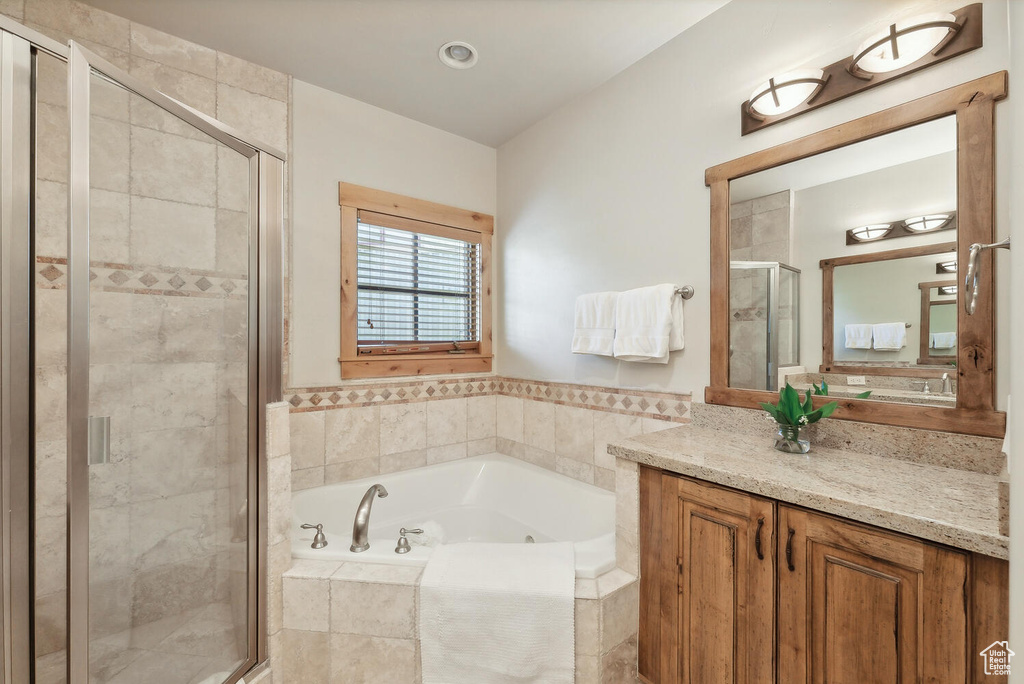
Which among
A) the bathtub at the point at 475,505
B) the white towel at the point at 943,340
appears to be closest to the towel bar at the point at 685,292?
the white towel at the point at 943,340

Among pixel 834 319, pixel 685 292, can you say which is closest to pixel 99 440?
pixel 685 292

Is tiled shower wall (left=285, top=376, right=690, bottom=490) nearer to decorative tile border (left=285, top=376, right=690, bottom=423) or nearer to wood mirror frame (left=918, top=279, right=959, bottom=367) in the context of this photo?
decorative tile border (left=285, top=376, right=690, bottom=423)

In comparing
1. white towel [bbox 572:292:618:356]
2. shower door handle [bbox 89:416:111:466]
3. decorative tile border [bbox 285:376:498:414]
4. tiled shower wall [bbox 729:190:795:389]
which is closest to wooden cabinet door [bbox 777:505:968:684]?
tiled shower wall [bbox 729:190:795:389]

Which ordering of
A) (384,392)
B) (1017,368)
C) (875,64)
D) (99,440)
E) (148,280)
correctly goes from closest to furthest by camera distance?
(1017,368) < (99,440) < (148,280) < (875,64) < (384,392)

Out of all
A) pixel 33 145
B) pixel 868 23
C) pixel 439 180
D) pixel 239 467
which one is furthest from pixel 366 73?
pixel 868 23

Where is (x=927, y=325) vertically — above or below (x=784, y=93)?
below

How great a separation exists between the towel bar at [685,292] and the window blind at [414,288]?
4.52 ft

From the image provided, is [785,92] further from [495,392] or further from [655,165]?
[495,392]

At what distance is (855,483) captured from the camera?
3.64 ft

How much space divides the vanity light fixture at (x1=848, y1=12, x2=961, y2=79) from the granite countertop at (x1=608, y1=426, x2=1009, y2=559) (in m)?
1.20

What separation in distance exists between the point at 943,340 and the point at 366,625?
1.99 metres

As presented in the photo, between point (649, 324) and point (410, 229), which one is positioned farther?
point (410, 229)

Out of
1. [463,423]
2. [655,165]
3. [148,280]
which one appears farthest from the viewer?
[463,423]

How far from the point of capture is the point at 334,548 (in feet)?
5.39
